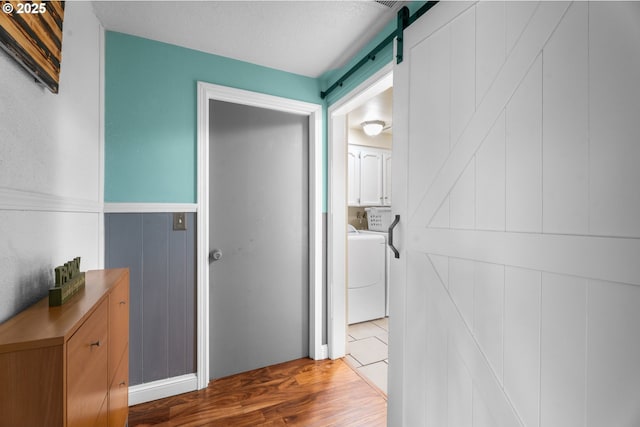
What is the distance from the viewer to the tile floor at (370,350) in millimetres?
2197

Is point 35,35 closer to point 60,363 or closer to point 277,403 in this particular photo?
point 60,363

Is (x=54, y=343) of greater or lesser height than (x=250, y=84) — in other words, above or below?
below

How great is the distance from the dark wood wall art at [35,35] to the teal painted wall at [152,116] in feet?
2.27

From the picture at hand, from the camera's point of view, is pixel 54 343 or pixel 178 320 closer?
pixel 54 343

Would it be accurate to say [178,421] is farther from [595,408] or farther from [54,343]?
[595,408]

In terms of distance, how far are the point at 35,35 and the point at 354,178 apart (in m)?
3.17

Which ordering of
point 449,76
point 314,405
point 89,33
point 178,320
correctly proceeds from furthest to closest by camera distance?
1. point 178,320
2. point 314,405
3. point 89,33
4. point 449,76

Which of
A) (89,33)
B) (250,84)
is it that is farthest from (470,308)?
(89,33)

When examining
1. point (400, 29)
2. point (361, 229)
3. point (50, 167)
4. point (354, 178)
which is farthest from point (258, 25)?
point (361, 229)

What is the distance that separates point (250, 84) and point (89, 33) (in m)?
0.96

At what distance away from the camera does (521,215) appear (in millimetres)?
963

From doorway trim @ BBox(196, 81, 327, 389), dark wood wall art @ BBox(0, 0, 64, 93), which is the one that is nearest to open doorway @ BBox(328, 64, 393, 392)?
doorway trim @ BBox(196, 81, 327, 389)

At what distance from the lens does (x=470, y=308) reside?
1.13m

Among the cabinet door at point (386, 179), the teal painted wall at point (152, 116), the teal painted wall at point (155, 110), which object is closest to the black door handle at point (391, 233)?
the teal painted wall at point (155, 110)
